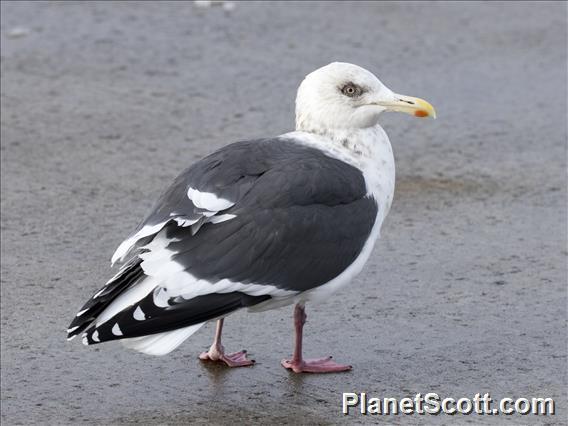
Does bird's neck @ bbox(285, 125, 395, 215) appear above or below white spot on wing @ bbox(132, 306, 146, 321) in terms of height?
above

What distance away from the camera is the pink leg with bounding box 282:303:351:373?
480cm

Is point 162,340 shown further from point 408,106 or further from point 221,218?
point 408,106

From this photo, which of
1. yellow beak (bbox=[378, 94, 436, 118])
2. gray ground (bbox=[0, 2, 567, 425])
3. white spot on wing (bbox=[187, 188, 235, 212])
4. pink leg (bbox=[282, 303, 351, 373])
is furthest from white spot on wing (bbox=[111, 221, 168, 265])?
yellow beak (bbox=[378, 94, 436, 118])

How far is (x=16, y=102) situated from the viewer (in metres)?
7.75

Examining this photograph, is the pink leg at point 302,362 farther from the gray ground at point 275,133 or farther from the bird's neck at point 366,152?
the bird's neck at point 366,152

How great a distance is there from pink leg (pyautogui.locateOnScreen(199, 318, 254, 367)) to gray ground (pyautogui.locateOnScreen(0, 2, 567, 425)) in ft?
0.13

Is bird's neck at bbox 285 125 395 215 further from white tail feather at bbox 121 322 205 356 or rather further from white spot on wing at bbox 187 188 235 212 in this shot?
white tail feather at bbox 121 322 205 356

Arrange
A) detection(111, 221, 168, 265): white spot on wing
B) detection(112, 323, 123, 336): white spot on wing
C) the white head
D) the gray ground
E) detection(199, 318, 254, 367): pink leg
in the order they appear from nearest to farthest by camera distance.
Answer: detection(112, 323, 123, 336): white spot on wing → detection(111, 221, 168, 265): white spot on wing → the gray ground → detection(199, 318, 254, 367): pink leg → the white head

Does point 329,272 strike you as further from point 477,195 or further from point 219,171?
point 477,195

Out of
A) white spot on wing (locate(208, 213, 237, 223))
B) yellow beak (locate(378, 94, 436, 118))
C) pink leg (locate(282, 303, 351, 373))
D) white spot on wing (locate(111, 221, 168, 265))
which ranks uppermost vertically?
yellow beak (locate(378, 94, 436, 118))

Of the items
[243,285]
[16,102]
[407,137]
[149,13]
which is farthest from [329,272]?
[149,13]

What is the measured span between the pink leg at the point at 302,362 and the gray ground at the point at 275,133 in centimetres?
5

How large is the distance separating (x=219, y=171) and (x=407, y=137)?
9.64 ft

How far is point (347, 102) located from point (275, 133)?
7.38ft
